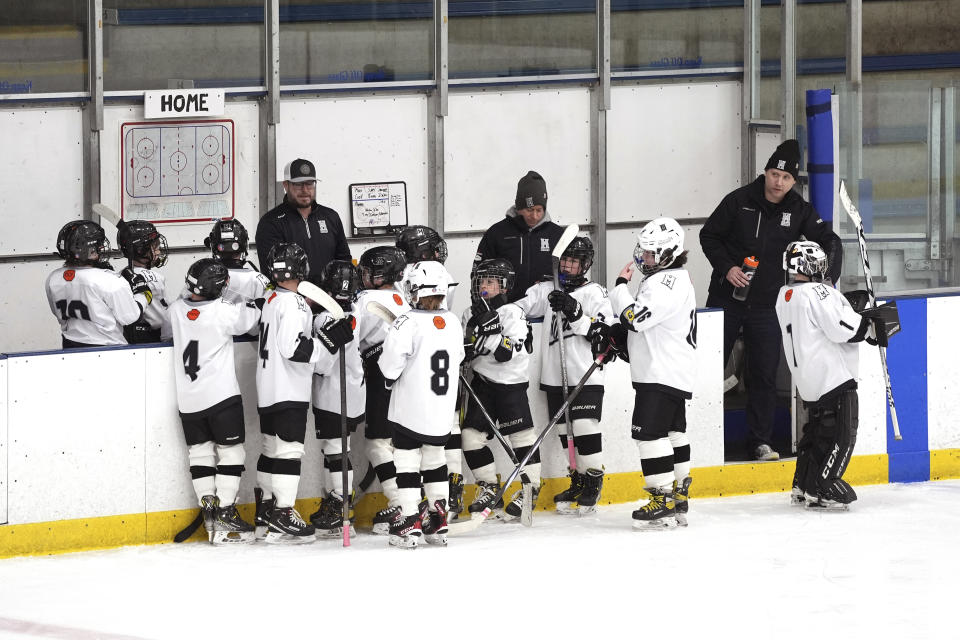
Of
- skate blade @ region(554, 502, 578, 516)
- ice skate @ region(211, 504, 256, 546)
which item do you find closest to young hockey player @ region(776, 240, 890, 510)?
skate blade @ region(554, 502, 578, 516)

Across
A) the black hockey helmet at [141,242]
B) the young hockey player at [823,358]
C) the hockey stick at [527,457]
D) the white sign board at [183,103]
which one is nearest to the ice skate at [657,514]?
the hockey stick at [527,457]

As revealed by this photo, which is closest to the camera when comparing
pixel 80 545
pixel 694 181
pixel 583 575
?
pixel 583 575

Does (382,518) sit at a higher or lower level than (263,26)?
lower

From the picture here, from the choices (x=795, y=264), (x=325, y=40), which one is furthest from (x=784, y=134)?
(x=325, y=40)

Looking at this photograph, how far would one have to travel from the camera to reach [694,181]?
8766 mm

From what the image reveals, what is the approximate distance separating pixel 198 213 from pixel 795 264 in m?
3.21

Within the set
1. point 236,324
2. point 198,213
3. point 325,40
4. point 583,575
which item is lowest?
point 583,575

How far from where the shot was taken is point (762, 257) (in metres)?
7.04

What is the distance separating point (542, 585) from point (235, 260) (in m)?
2.00

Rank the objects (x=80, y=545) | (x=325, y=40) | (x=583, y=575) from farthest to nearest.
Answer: (x=325, y=40)
(x=80, y=545)
(x=583, y=575)

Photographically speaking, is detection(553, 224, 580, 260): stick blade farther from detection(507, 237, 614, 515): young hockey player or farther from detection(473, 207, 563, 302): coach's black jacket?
detection(473, 207, 563, 302): coach's black jacket

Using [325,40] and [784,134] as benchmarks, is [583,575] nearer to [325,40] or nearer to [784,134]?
[784,134]

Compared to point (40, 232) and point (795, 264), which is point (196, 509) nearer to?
point (40, 232)

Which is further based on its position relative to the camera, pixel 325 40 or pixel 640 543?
pixel 325 40
